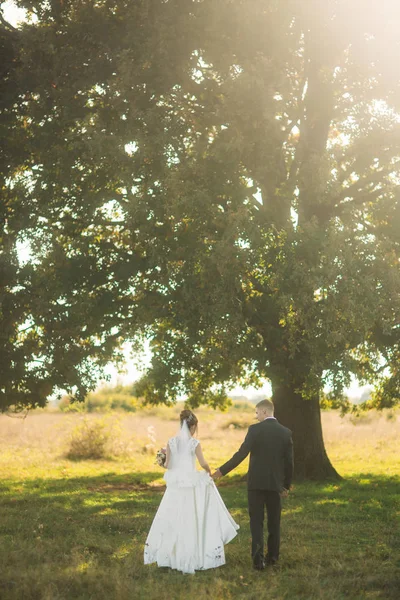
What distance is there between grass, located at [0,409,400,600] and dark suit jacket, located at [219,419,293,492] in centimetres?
109

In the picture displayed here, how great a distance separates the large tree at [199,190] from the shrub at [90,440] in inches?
379

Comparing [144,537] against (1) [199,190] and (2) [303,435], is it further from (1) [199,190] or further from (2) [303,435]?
(2) [303,435]

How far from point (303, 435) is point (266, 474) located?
447 inches

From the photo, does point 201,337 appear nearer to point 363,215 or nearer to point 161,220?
point 161,220

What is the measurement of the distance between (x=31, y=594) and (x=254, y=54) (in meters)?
12.9

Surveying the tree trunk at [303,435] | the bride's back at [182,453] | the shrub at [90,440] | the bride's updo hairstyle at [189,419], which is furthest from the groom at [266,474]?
the shrub at [90,440]

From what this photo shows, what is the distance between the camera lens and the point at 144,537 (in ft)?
38.1

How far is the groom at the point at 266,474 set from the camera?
9055 mm

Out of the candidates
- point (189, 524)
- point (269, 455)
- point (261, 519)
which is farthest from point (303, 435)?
point (189, 524)

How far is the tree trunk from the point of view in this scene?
2003 cm

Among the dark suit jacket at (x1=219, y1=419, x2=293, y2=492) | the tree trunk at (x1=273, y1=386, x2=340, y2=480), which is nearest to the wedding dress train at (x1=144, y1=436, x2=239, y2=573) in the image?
the dark suit jacket at (x1=219, y1=419, x2=293, y2=492)

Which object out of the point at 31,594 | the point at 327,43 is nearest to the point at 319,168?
the point at 327,43

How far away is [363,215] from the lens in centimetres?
1997

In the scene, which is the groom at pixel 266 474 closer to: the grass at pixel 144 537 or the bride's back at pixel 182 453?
the grass at pixel 144 537
